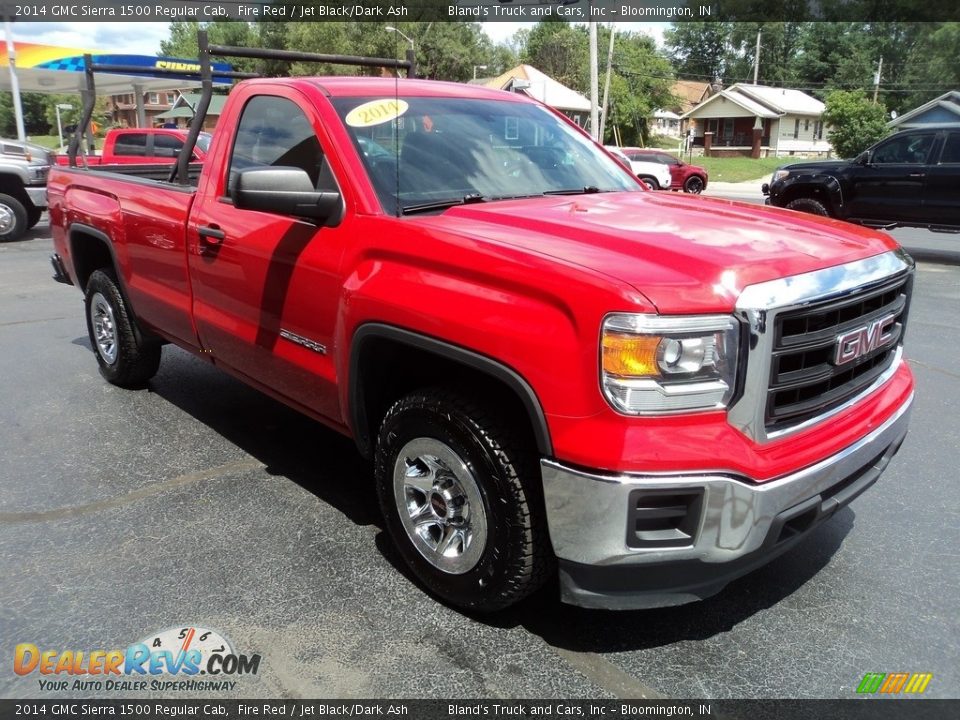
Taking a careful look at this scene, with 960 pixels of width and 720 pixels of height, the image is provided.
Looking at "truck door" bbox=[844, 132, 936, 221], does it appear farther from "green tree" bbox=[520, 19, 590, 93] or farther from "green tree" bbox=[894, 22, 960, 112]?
"green tree" bbox=[520, 19, 590, 93]

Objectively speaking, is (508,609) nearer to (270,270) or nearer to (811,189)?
(270,270)

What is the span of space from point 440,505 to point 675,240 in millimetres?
1237

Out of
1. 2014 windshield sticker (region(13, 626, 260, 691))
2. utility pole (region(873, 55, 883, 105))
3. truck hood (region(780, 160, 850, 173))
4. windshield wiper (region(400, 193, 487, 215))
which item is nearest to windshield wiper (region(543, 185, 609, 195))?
windshield wiper (region(400, 193, 487, 215))

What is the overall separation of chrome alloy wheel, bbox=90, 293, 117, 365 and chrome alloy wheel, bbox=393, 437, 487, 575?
3.26 m

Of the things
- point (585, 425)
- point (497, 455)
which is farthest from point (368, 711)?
point (585, 425)

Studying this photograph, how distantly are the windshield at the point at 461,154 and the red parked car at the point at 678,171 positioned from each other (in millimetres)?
24259

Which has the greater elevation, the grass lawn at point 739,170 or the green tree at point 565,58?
the green tree at point 565,58

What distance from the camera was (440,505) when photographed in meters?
2.82

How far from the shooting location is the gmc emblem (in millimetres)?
2521

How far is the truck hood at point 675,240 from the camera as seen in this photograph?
2.23 meters

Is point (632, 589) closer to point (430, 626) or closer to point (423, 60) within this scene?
point (430, 626)

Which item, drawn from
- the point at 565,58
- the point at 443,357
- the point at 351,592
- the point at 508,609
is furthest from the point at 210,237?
the point at 565,58

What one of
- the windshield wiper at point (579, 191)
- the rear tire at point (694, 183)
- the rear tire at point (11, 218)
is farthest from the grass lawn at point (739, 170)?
the windshield wiper at point (579, 191)

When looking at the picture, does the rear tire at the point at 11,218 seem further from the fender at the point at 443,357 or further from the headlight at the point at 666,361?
the headlight at the point at 666,361
